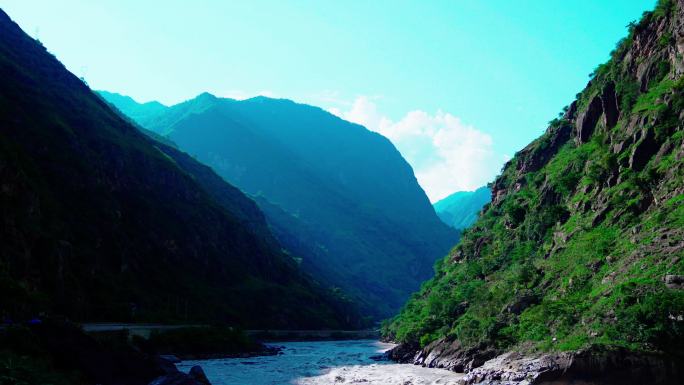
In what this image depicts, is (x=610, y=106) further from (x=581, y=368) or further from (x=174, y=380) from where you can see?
(x=174, y=380)

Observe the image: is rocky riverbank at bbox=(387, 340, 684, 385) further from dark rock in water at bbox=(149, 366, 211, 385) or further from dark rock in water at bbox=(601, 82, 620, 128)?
dark rock in water at bbox=(601, 82, 620, 128)

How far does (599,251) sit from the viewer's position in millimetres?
53938

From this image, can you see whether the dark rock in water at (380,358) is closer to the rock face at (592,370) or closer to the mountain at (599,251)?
the mountain at (599,251)

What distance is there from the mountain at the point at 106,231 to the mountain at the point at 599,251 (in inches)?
1811

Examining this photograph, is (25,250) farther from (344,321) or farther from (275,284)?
(344,321)

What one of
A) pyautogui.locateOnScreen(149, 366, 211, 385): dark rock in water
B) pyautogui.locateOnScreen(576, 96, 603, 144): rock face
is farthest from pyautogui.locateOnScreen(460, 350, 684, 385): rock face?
pyautogui.locateOnScreen(576, 96, 603, 144): rock face

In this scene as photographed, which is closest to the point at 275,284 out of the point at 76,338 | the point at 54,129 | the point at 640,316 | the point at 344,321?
the point at 344,321

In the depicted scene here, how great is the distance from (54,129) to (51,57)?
2744 inches

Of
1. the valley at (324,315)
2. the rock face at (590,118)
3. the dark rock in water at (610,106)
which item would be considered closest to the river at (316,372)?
the valley at (324,315)

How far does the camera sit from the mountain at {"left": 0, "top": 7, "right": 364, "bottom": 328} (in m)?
79.7

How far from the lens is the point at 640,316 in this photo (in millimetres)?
40844

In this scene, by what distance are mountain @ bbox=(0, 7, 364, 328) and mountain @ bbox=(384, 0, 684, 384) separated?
46.0 m

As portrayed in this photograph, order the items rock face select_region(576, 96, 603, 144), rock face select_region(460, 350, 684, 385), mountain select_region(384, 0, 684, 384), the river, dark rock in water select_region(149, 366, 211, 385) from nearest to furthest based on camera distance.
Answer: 1. dark rock in water select_region(149, 366, 211, 385)
2. rock face select_region(460, 350, 684, 385)
3. mountain select_region(384, 0, 684, 384)
4. the river
5. rock face select_region(576, 96, 603, 144)

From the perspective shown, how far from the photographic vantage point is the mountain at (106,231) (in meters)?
79.7
